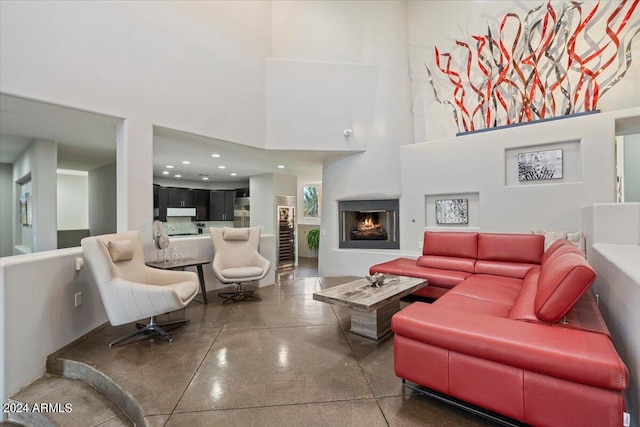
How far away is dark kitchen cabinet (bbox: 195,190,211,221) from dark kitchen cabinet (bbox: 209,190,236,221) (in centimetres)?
9

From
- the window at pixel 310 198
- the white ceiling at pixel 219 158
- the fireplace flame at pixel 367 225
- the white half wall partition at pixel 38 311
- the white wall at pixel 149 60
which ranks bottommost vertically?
the white half wall partition at pixel 38 311

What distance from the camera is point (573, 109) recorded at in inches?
166

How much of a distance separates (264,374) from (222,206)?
24.0 feet

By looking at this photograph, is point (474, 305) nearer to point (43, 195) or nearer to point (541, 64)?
point (541, 64)

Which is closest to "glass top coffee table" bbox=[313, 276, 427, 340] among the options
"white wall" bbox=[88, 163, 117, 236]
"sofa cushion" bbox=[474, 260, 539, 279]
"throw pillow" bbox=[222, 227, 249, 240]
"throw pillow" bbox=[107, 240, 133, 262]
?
"sofa cushion" bbox=[474, 260, 539, 279]

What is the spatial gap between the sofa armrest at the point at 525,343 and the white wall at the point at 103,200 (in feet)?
23.2

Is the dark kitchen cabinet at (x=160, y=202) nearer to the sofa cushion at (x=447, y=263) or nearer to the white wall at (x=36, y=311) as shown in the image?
the white wall at (x=36, y=311)

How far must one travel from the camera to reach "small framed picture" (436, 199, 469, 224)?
4.78 metres

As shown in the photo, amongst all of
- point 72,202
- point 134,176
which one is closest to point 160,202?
point 72,202

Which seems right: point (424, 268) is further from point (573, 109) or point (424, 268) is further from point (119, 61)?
point (119, 61)

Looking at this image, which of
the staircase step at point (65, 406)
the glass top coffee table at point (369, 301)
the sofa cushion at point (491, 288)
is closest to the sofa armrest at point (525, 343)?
the glass top coffee table at point (369, 301)

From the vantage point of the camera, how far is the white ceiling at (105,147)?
3.25 meters

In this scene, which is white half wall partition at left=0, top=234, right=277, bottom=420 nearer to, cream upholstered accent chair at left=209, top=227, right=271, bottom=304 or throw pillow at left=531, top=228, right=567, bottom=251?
cream upholstered accent chair at left=209, top=227, right=271, bottom=304


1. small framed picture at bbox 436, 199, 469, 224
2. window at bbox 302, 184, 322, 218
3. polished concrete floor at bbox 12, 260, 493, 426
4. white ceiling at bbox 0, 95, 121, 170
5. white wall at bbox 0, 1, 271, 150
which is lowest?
polished concrete floor at bbox 12, 260, 493, 426
